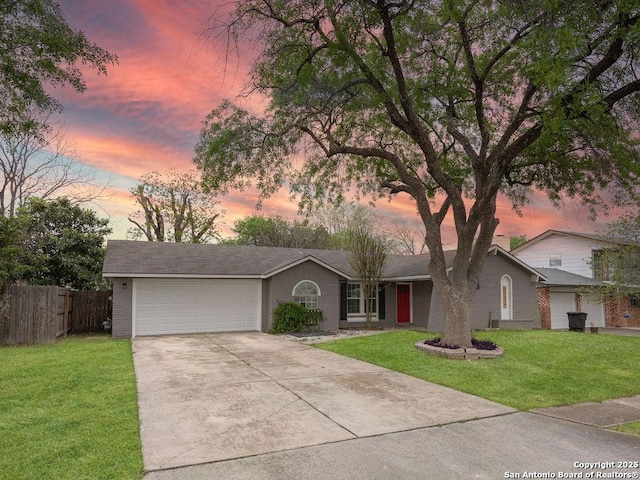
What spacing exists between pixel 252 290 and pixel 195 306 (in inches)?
95.6

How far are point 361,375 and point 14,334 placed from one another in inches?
450

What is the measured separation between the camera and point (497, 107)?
47.2 feet

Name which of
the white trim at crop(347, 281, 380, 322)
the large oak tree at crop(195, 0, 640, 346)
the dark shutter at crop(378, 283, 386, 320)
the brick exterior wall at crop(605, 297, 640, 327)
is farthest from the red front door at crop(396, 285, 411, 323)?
the brick exterior wall at crop(605, 297, 640, 327)

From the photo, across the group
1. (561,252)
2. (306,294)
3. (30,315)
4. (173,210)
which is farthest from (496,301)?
(173,210)

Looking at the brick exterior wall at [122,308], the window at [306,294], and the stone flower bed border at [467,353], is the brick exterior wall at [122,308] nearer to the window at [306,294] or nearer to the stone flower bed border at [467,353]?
the window at [306,294]

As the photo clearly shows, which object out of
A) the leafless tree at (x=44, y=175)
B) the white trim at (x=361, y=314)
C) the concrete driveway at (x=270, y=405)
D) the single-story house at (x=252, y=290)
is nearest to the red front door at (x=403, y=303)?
the single-story house at (x=252, y=290)

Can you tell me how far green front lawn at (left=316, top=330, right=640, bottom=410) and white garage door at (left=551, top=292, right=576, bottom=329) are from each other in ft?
25.3

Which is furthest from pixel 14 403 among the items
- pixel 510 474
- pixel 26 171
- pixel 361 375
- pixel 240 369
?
pixel 26 171

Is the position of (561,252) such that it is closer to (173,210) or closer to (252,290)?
(252,290)

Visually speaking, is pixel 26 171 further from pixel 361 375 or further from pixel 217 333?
pixel 361 375

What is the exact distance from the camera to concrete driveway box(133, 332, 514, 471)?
5.06 metres

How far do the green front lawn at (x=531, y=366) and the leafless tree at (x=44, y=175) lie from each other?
55.7 feet

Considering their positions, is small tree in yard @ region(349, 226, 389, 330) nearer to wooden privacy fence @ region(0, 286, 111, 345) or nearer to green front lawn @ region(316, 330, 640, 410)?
green front lawn @ region(316, 330, 640, 410)

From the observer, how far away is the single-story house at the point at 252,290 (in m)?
16.0
